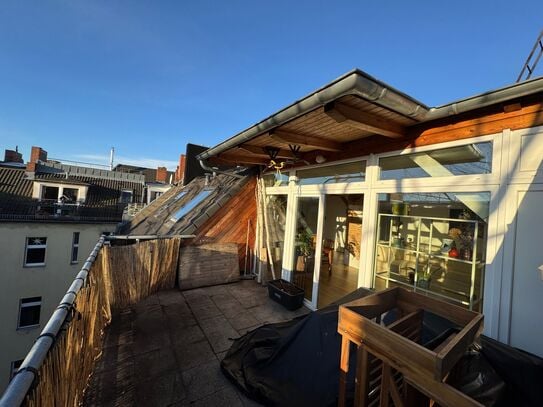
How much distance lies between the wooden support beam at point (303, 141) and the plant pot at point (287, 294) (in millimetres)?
2447

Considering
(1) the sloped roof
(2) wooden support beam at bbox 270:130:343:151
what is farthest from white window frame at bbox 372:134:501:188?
(1) the sloped roof

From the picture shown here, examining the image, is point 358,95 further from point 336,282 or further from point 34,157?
point 34,157

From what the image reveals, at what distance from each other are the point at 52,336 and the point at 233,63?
7544mm

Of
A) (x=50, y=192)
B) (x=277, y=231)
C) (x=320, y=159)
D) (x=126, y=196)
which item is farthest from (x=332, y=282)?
(x=126, y=196)

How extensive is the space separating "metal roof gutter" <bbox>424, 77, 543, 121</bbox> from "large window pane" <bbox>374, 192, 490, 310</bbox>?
0.84 meters

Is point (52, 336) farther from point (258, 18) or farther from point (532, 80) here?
point (258, 18)

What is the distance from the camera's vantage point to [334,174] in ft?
13.1

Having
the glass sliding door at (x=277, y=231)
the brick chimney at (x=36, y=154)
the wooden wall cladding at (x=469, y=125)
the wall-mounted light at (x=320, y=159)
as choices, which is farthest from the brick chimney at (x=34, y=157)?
the wooden wall cladding at (x=469, y=125)

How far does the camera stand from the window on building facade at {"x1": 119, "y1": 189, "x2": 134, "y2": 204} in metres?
16.4

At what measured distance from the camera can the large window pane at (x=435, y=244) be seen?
7.76 feet

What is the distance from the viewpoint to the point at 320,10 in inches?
182

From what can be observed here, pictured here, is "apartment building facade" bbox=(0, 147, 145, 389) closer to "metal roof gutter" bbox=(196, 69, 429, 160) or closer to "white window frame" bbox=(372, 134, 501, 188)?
"metal roof gutter" bbox=(196, 69, 429, 160)

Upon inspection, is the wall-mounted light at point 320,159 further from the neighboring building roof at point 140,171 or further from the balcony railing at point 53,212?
the neighboring building roof at point 140,171

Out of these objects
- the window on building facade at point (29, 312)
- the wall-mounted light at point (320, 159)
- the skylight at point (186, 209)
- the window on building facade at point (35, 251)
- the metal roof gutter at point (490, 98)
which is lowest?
the window on building facade at point (29, 312)
